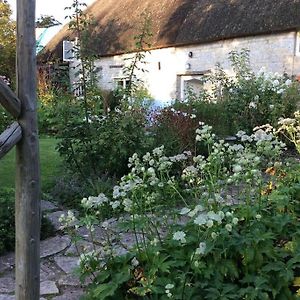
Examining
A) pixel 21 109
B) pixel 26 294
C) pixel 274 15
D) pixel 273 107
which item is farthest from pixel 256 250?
pixel 274 15

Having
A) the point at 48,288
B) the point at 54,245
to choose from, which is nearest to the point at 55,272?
the point at 48,288

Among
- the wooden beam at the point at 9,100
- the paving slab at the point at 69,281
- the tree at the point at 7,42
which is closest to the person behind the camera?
the wooden beam at the point at 9,100

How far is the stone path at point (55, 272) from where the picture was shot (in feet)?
9.91

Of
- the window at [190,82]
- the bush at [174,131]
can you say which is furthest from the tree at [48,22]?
the bush at [174,131]

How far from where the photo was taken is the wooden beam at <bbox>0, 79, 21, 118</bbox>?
2025 mm

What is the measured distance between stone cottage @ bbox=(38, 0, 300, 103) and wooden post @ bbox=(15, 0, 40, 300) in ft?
28.1

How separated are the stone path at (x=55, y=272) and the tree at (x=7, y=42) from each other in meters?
13.2

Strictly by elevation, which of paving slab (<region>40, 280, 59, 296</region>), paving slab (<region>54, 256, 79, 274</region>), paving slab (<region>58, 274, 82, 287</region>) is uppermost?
paving slab (<region>40, 280, 59, 296</region>)

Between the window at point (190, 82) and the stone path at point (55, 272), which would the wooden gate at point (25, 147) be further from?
the window at point (190, 82)

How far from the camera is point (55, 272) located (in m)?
3.38

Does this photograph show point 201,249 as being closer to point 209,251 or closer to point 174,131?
point 209,251

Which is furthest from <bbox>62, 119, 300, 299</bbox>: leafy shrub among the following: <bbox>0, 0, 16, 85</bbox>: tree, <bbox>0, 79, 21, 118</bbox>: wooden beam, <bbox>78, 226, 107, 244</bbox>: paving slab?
<bbox>0, 0, 16, 85</bbox>: tree

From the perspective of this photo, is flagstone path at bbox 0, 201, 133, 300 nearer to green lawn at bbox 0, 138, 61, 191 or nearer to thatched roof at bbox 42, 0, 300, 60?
green lawn at bbox 0, 138, 61, 191

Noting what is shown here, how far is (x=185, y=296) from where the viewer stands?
2.29 metres
